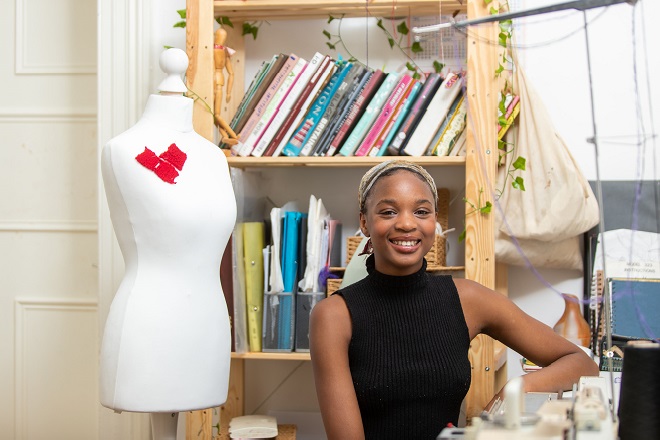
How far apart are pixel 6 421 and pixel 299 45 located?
1.58 m

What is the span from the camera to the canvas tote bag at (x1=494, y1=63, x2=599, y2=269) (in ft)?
7.41

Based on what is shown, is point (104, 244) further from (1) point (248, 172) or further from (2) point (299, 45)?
(2) point (299, 45)

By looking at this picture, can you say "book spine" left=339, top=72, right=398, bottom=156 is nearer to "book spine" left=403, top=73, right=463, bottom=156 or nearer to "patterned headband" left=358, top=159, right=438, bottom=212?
"book spine" left=403, top=73, right=463, bottom=156

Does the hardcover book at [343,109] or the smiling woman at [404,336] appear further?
the hardcover book at [343,109]

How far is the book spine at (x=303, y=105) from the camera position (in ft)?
7.47

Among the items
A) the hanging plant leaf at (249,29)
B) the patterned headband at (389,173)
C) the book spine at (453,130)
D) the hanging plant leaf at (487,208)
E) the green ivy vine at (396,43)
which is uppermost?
the hanging plant leaf at (249,29)

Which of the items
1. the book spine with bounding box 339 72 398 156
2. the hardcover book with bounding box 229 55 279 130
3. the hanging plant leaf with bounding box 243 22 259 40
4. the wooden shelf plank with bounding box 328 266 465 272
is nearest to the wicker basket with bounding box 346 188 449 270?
the wooden shelf plank with bounding box 328 266 465 272

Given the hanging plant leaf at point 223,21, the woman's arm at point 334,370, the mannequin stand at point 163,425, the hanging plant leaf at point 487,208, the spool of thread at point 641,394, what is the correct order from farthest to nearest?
the hanging plant leaf at point 223,21
the hanging plant leaf at point 487,208
the mannequin stand at point 163,425
the woman's arm at point 334,370
the spool of thread at point 641,394

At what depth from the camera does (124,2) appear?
2.49 m

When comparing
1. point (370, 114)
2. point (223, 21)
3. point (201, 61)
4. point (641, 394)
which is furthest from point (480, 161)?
point (641, 394)

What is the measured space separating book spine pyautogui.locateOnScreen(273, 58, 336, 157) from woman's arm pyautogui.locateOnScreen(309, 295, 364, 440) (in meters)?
0.70

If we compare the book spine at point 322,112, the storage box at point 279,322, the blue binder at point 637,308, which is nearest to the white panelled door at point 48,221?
the storage box at point 279,322

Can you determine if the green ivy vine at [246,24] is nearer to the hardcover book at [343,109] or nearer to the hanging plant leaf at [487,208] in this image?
the hardcover book at [343,109]

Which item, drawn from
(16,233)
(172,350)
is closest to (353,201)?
(172,350)
